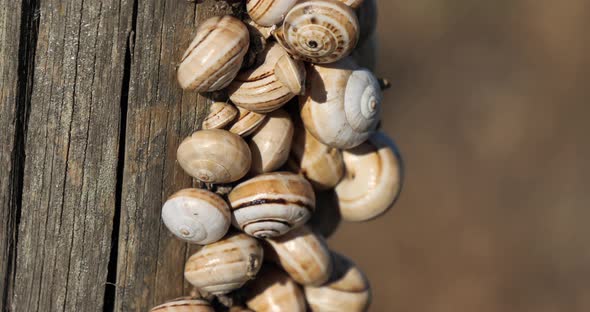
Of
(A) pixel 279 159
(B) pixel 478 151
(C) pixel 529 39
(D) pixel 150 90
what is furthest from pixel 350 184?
(C) pixel 529 39

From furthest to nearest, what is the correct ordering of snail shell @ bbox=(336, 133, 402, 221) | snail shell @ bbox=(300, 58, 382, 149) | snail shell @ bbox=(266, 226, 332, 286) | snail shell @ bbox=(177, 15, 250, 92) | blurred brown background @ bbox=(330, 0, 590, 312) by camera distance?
1. blurred brown background @ bbox=(330, 0, 590, 312)
2. snail shell @ bbox=(336, 133, 402, 221)
3. snail shell @ bbox=(266, 226, 332, 286)
4. snail shell @ bbox=(300, 58, 382, 149)
5. snail shell @ bbox=(177, 15, 250, 92)

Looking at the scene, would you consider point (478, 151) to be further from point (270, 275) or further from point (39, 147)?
point (39, 147)

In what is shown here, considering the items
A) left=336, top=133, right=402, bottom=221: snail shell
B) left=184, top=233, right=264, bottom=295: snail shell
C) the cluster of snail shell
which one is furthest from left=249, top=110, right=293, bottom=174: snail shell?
left=336, top=133, right=402, bottom=221: snail shell

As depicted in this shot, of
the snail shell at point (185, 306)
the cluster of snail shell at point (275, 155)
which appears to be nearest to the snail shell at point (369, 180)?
the cluster of snail shell at point (275, 155)

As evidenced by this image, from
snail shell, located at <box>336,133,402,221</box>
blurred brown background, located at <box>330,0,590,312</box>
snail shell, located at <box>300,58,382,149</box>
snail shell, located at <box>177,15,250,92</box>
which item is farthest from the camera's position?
blurred brown background, located at <box>330,0,590,312</box>

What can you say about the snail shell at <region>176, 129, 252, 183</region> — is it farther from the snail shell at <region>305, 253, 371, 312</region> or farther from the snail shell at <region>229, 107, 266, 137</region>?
the snail shell at <region>305, 253, 371, 312</region>

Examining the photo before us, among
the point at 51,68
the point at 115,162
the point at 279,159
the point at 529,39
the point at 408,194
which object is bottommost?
the point at 408,194
